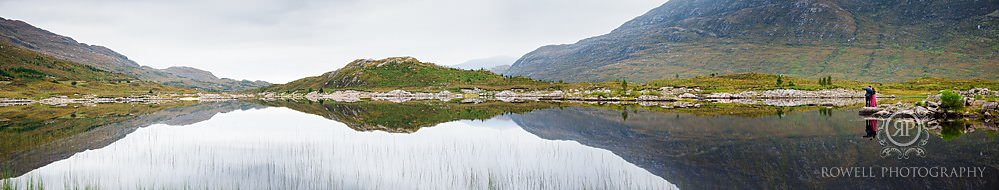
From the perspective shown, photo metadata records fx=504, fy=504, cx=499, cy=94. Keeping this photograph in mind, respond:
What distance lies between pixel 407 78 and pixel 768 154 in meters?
160

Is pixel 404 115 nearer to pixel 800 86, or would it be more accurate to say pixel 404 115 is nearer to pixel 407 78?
pixel 800 86

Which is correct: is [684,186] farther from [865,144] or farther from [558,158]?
[865,144]

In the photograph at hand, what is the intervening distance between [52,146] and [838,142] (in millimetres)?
31457

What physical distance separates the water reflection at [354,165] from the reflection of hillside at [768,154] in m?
1.29

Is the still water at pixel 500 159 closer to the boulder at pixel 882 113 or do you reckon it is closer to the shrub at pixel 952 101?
the boulder at pixel 882 113

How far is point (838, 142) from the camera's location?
18859 millimetres

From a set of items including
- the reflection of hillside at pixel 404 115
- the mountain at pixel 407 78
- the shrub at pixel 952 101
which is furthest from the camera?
the mountain at pixel 407 78

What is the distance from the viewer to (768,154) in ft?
51.4

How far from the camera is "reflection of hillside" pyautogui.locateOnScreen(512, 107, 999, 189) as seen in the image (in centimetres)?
1148

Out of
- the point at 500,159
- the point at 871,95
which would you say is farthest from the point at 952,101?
the point at 500,159

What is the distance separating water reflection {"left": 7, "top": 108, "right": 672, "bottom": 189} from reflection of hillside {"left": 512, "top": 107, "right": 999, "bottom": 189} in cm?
129

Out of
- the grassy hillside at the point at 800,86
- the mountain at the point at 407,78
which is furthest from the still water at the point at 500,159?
the mountain at the point at 407,78

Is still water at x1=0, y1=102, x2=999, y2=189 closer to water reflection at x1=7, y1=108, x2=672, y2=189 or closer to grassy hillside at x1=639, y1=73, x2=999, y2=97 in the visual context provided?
water reflection at x1=7, y1=108, x2=672, y2=189

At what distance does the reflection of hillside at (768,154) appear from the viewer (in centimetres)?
1148
